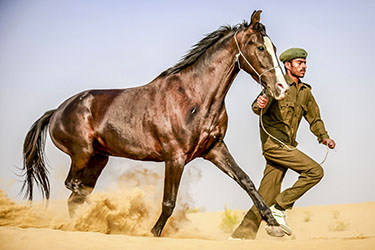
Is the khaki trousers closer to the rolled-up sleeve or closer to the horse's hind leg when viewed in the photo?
the rolled-up sleeve

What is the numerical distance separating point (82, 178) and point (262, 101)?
3.14 m

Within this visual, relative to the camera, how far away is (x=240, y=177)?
670 centimetres

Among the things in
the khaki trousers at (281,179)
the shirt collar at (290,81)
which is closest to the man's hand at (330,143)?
the khaki trousers at (281,179)

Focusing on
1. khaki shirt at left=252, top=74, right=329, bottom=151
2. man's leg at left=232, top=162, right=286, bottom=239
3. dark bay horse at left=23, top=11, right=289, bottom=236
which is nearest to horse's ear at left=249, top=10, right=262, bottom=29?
dark bay horse at left=23, top=11, right=289, bottom=236

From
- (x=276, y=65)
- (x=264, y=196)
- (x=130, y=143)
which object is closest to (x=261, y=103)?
(x=276, y=65)

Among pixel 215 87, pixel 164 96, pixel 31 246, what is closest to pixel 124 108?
pixel 164 96

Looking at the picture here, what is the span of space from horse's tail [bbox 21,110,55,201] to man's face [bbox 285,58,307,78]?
13.1 feet

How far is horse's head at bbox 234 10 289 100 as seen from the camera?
6.36 meters

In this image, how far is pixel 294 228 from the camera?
14.9 meters

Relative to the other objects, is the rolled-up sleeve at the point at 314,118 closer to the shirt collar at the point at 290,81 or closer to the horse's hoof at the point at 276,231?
the shirt collar at the point at 290,81

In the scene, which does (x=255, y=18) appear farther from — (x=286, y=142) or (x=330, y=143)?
(x=330, y=143)

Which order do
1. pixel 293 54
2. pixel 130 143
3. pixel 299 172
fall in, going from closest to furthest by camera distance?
pixel 299 172
pixel 293 54
pixel 130 143

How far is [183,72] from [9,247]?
10.5 ft

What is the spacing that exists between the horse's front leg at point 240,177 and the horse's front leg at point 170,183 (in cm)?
51
